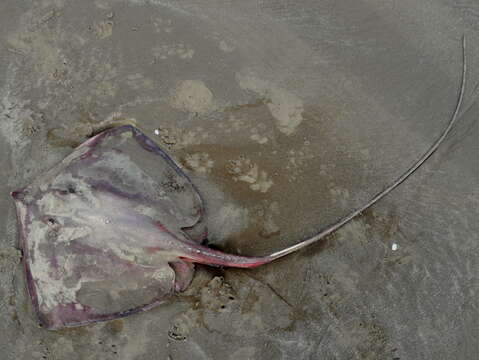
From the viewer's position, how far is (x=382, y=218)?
4.46 metres

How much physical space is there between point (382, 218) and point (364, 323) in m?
1.05

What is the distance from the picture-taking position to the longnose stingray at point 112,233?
3.78 metres

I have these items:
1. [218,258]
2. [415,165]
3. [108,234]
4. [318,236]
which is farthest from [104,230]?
[415,165]

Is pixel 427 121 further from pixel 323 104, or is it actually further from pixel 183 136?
pixel 183 136

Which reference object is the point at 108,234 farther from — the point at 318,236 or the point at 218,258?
the point at 318,236

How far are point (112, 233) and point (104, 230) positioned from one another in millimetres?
71

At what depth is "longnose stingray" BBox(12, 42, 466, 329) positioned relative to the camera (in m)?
3.78

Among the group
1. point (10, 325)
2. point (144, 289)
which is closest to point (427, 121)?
point (144, 289)

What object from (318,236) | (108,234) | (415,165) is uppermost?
(415,165)

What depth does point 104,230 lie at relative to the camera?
12.3ft

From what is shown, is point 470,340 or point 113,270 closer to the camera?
point 113,270

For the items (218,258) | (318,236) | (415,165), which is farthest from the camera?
(415,165)

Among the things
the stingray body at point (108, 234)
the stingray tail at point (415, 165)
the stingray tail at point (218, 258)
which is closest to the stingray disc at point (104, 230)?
the stingray body at point (108, 234)

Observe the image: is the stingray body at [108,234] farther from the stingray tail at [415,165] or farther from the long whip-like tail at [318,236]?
the stingray tail at [415,165]
